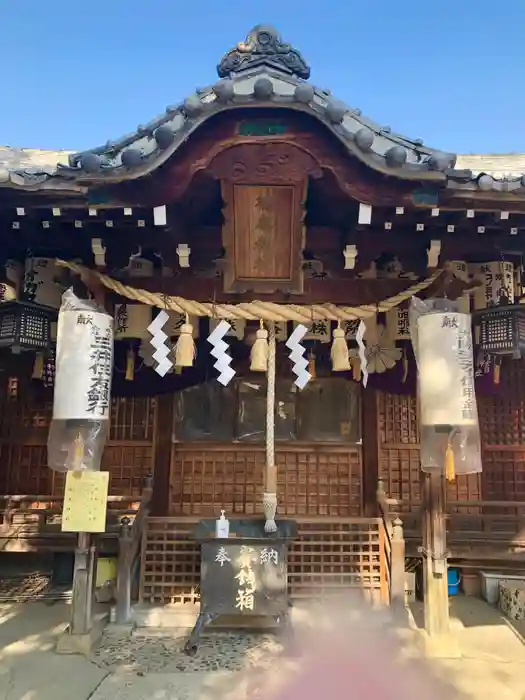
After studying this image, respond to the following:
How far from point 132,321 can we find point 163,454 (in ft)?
9.27

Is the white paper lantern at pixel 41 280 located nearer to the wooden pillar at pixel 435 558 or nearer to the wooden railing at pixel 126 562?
the wooden railing at pixel 126 562

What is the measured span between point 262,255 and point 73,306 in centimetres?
226

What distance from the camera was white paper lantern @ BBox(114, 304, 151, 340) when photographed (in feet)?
23.2

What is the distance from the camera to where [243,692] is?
4930 millimetres

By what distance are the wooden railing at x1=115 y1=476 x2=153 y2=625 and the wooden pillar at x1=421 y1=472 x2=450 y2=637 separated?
145 inches

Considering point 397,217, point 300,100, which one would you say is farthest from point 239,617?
point 300,100

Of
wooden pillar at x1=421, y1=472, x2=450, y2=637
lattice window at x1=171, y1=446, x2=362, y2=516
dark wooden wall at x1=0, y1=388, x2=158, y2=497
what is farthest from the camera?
dark wooden wall at x1=0, y1=388, x2=158, y2=497

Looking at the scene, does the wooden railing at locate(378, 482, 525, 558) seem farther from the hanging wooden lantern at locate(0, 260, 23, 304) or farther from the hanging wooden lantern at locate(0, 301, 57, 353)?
the hanging wooden lantern at locate(0, 260, 23, 304)

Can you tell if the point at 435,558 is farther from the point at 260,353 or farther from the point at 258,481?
the point at 258,481

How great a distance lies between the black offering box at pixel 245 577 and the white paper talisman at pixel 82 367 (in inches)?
81.4

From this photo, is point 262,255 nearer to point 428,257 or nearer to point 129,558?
point 428,257

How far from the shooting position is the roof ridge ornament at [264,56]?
9.41m

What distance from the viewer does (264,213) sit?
5891 mm

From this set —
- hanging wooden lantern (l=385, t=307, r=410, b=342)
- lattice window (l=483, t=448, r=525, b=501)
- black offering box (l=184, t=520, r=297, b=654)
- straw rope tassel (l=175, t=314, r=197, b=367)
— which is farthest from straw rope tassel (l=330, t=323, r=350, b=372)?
lattice window (l=483, t=448, r=525, b=501)
